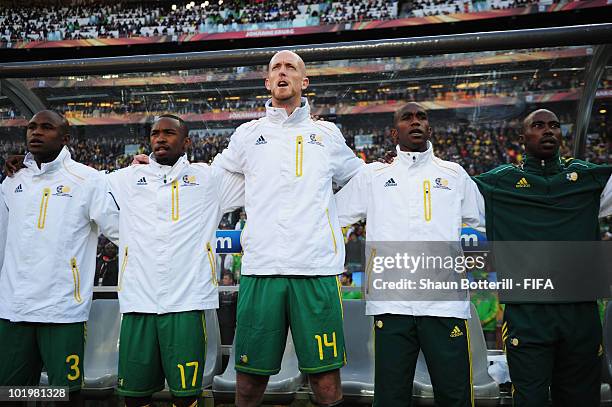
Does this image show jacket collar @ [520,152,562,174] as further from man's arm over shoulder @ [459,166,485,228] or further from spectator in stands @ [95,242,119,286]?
spectator in stands @ [95,242,119,286]

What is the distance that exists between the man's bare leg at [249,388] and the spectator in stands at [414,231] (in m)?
0.59

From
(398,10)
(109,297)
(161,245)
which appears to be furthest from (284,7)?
(161,245)

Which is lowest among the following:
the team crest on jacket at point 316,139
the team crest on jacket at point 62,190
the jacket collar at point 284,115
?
the team crest on jacket at point 62,190

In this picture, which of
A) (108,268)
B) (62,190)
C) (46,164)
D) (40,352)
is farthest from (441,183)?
(108,268)

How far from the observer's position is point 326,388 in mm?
2672

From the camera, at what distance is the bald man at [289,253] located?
2674 millimetres

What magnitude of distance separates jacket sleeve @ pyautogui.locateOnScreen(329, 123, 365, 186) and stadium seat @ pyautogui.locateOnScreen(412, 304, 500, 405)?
4.37ft

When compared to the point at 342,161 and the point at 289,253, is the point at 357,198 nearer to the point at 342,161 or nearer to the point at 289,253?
the point at 342,161

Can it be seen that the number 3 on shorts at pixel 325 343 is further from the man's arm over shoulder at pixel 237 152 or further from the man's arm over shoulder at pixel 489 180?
the man's arm over shoulder at pixel 489 180

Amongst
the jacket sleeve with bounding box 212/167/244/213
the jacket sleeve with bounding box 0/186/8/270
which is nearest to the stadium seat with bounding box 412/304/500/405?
the jacket sleeve with bounding box 212/167/244/213

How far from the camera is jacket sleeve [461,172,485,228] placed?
10.2ft

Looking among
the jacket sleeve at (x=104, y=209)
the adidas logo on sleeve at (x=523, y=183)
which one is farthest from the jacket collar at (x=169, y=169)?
the adidas logo on sleeve at (x=523, y=183)

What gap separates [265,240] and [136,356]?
3.03 feet

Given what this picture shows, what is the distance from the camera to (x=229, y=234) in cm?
380
